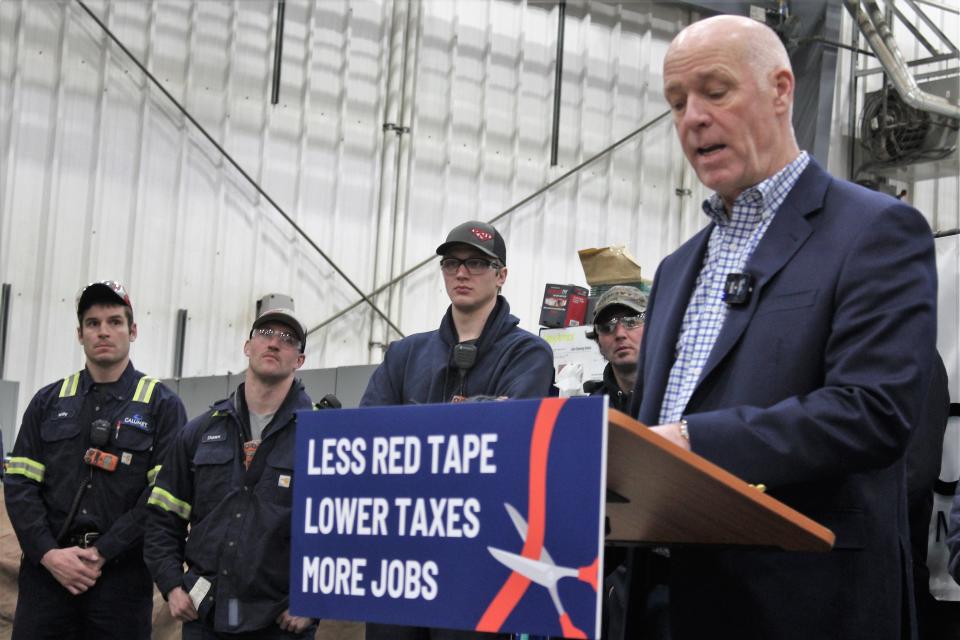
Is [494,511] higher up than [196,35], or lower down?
lower down

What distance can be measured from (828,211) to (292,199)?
8.06 metres

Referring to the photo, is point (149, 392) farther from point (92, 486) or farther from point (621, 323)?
point (621, 323)

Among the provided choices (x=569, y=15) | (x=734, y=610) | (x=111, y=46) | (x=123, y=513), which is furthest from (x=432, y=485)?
(x=569, y=15)

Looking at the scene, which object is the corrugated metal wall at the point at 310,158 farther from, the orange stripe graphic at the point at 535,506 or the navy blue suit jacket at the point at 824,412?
the orange stripe graphic at the point at 535,506

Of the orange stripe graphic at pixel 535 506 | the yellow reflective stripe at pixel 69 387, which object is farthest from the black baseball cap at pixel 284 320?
the orange stripe graphic at pixel 535 506

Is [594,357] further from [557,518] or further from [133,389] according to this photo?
[557,518]

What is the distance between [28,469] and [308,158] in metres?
5.09

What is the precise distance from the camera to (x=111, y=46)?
9180mm

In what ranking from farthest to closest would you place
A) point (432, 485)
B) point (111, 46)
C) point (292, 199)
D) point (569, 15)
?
point (569, 15), point (292, 199), point (111, 46), point (432, 485)

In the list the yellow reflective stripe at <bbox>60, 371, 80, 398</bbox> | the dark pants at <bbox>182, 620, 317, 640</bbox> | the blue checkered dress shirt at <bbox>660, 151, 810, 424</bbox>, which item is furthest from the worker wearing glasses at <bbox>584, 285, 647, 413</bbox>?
the blue checkered dress shirt at <bbox>660, 151, 810, 424</bbox>

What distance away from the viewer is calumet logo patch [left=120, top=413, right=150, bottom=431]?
203 inches

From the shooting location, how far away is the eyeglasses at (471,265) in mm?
4348

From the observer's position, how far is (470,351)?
13.2 feet

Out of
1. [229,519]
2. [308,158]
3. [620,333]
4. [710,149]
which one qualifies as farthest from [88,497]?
[308,158]
